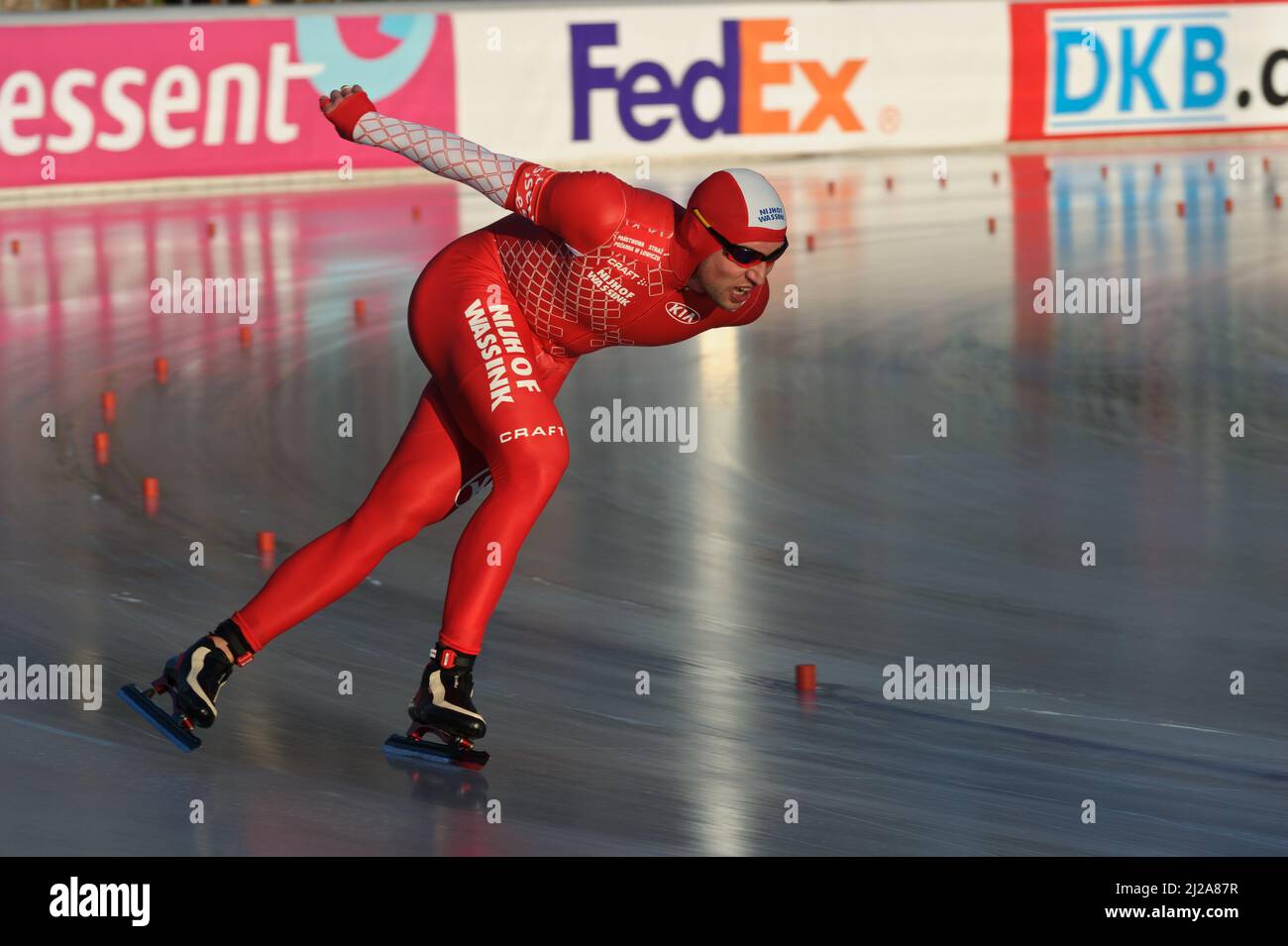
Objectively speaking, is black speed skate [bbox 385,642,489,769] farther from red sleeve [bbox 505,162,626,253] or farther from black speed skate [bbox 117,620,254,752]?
red sleeve [bbox 505,162,626,253]

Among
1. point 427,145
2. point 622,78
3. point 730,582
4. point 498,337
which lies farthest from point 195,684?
point 622,78

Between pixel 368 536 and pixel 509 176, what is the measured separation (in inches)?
37.2

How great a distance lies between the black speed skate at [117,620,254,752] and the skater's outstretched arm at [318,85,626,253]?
1243mm

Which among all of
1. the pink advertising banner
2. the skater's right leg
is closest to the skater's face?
the skater's right leg

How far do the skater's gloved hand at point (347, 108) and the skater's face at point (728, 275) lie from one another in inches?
37.1

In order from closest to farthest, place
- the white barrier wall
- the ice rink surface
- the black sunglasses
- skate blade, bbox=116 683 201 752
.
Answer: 1. the ice rink surface
2. the black sunglasses
3. skate blade, bbox=116 683 201 752
4. the white barrier wall

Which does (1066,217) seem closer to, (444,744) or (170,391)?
(170,391)

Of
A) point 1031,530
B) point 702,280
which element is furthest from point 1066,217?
point 702,280

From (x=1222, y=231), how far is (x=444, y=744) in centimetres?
1159

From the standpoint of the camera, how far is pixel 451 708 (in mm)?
4984

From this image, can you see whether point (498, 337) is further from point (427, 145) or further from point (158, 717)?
point (158, 717)

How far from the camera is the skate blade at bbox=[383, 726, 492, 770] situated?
4996mm

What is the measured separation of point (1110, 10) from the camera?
2095 cm
